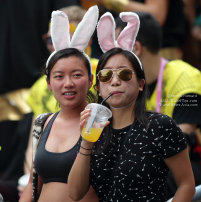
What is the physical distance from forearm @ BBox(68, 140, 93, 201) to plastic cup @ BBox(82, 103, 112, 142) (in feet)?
0.19

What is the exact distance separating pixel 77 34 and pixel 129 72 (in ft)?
1.43

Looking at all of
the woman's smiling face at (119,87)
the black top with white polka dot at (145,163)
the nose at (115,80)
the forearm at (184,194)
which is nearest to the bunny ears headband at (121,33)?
the woman's smiling face at (119,87)

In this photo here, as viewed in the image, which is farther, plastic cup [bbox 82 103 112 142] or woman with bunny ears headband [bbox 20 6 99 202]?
woman with bunny ears headband [bbox 20 6 99 202]

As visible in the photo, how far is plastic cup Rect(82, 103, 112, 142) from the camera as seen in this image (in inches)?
82.7

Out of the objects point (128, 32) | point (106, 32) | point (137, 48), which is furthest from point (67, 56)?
point (137, 48)

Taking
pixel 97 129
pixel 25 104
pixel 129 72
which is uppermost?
pixel 129 72

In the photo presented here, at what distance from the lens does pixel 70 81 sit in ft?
8.04

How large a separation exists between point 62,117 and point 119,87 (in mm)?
514

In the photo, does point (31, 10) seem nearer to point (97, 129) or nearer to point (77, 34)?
point (77, 34)

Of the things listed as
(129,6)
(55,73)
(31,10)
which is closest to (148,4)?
(129,6)

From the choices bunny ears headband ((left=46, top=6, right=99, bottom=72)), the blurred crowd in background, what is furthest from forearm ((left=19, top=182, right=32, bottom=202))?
the blurred crowd in background

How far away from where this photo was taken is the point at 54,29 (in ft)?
8.38

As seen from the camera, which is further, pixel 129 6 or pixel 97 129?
pixel 129 6

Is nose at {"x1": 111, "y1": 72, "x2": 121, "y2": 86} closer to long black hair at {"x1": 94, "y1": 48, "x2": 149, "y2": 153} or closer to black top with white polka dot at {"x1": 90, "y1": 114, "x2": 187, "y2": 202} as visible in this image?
long black hair at {"x1": 94, "y1": 48, "x2": 149, "y2": 153}
